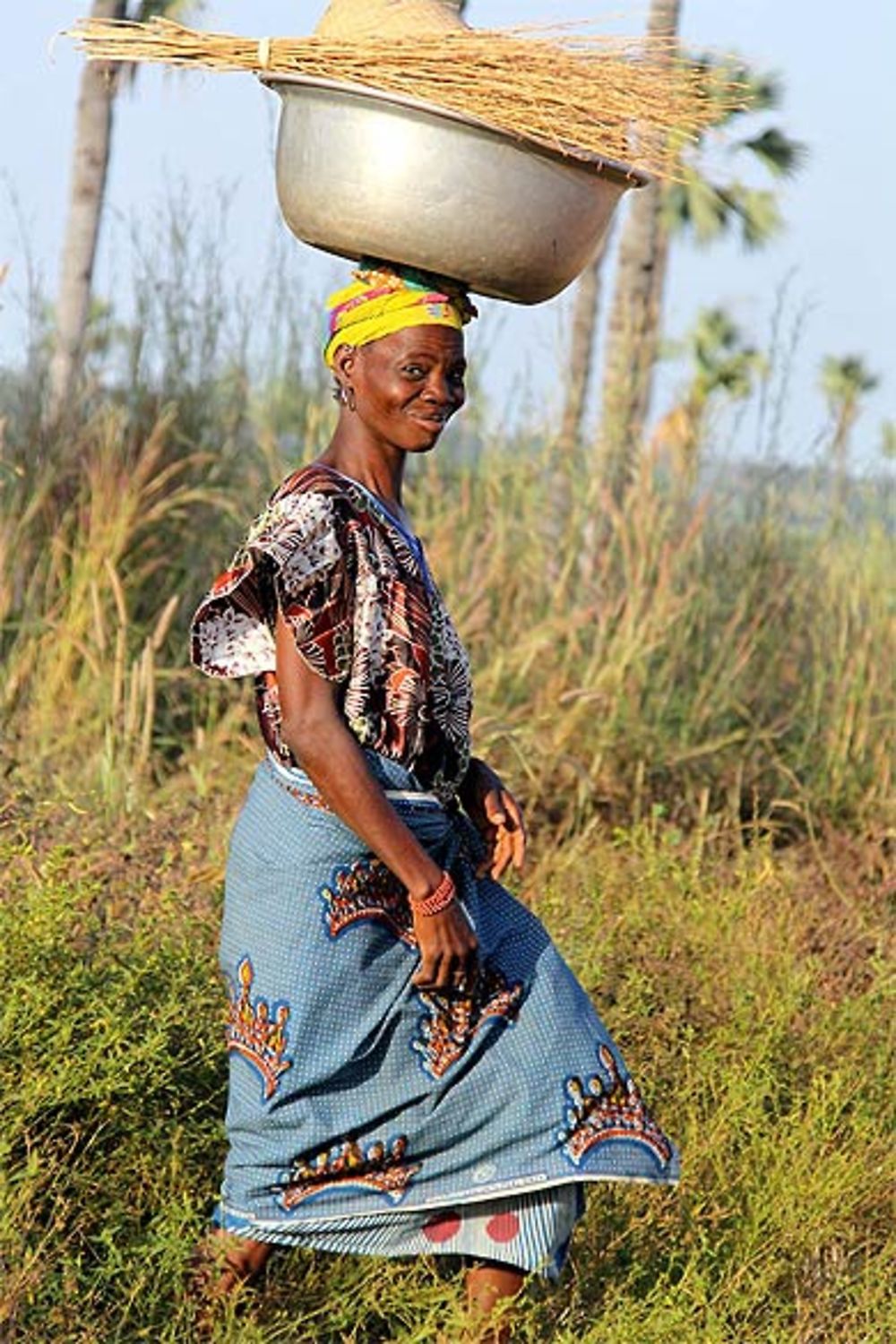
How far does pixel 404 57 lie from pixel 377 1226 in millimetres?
1750

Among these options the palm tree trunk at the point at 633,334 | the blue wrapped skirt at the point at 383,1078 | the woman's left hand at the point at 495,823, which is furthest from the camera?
the palm tree trunk at the point at 633,334

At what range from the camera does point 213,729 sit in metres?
7.11

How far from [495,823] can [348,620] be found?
49 centimetres

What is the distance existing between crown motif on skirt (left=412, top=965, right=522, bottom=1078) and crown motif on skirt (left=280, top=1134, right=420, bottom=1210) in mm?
127

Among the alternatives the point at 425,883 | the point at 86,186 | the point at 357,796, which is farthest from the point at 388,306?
the point at 86,186

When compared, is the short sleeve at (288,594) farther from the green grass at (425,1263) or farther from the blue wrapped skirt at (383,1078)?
the green grass at (425,1263)

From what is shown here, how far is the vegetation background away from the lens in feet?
12.7

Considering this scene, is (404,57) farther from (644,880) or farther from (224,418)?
(224,418)

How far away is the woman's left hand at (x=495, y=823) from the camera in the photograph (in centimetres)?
385

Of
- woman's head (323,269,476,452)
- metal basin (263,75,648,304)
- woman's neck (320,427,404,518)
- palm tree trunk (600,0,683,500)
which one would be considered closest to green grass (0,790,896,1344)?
woman's neck (320,427,404,518)

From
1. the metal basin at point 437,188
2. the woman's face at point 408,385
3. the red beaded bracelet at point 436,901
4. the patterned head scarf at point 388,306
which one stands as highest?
the metal basin at point 437,188

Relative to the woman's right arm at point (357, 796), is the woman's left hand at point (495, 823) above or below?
below

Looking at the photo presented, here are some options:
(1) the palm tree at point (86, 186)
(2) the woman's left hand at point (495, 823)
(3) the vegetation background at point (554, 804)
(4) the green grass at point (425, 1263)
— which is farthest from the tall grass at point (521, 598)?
(1) the palm tree at point (86, 186)

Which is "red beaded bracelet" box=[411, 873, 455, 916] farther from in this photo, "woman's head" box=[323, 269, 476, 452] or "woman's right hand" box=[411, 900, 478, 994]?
"woman's head" box=[323, 269, 476, 452]
